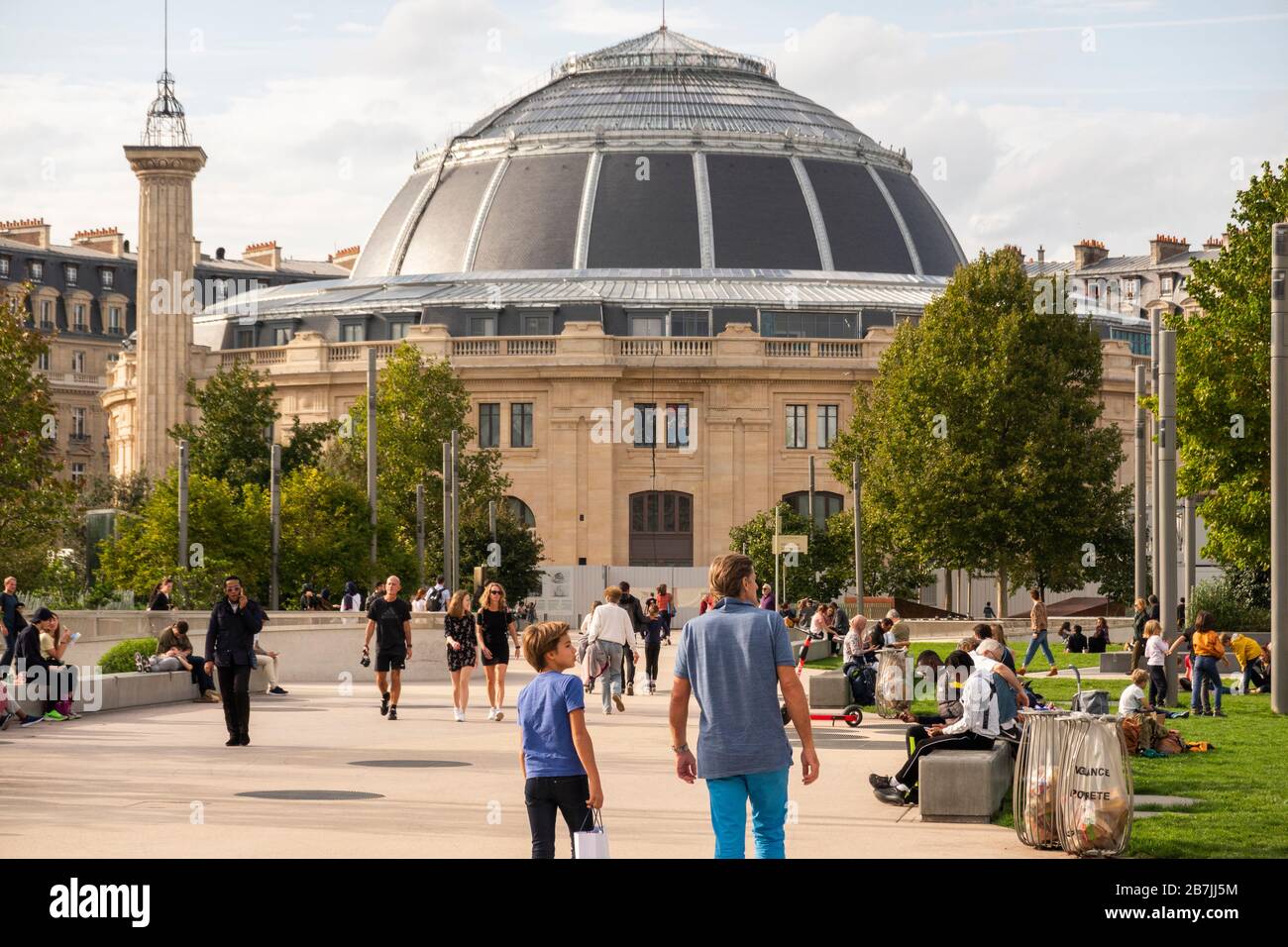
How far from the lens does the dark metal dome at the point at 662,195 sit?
3541 inches

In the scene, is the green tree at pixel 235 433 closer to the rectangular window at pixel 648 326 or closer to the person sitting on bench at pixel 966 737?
the rectangular window at pixel 648 326

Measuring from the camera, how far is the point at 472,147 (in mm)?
A: 94688

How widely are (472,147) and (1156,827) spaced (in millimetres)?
83746

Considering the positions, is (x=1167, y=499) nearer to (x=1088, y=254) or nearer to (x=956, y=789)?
(x=956, y=789)

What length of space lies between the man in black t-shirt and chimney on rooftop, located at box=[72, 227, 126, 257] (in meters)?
98.3

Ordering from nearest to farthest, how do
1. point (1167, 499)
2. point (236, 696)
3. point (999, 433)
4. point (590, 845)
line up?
point (590, 845), point (236, 696), point (1167, 499), point (999, 433)

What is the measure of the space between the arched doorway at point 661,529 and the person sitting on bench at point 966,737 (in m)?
63.7

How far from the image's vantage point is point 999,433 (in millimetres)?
52875

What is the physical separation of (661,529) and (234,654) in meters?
60.5

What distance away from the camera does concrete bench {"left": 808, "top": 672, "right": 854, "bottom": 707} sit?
2473 cm

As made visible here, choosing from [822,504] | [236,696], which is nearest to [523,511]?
[822,504]

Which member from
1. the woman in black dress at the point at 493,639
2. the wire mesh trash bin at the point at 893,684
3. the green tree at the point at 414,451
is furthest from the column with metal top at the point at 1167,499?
the green tree at the point at 414,451

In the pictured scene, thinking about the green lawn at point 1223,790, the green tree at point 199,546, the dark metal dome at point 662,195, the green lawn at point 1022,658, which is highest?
the dark metal dome at point 662,195
